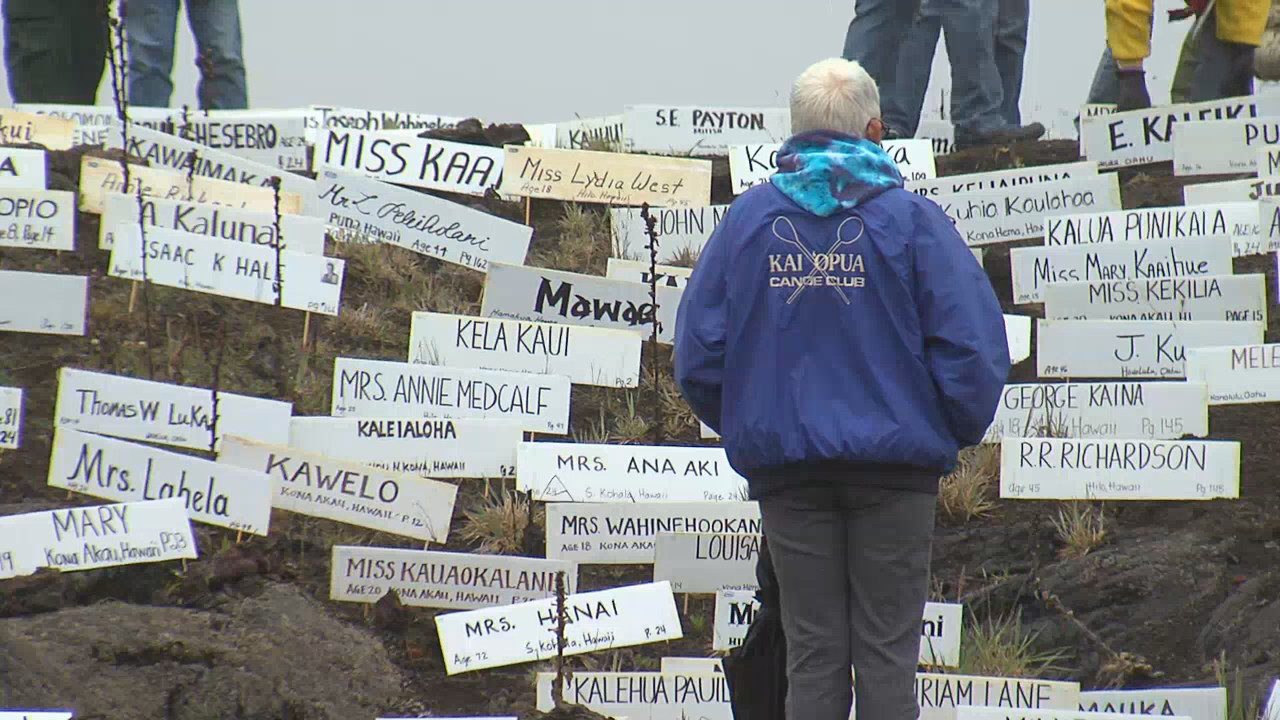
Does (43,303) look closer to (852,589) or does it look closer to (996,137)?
(852,589)

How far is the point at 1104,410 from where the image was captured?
6.09 m

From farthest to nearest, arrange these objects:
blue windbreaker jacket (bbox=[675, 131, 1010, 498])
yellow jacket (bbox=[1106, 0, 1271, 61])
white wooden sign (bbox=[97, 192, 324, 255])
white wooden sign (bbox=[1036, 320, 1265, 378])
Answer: yellow jacket (bbox=[1106, 0, 1271, 61]), white wooden sign (bbox=[97, 192, 324, 255]), white wooden sign (bbox=[1036, 320, 1265, 378]), blue windbreaker jacket (bbox=[675, 131, 1010, 498])

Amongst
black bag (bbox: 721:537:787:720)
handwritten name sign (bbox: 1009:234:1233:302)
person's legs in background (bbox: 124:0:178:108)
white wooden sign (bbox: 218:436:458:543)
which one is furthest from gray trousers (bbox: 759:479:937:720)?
person's legs in background (bbox: 124:0:178:108)

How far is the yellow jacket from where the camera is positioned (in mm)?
8461

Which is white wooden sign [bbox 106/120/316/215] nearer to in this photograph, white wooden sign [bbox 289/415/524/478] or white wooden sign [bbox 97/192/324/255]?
white wooden sign [bbox 97/192/324/255]

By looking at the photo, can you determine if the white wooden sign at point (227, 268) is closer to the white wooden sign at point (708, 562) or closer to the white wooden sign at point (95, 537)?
the white wooden sign at point (95, 537)

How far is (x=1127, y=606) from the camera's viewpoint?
539 centimetres

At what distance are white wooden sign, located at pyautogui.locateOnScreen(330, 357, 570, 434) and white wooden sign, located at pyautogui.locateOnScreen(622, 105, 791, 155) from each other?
2941 mm

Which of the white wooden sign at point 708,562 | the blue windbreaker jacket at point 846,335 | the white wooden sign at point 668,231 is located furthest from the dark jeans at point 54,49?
the blue windbreaker jacket at point 846,335

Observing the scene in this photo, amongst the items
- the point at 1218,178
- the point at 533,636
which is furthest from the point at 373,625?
the point at 1218,178

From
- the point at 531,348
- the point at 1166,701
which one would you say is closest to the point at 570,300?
the point at 531,348

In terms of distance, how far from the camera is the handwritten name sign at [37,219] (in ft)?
23.3

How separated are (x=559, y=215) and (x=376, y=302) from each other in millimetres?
1221

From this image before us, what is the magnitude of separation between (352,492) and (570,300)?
1434 millimetres
